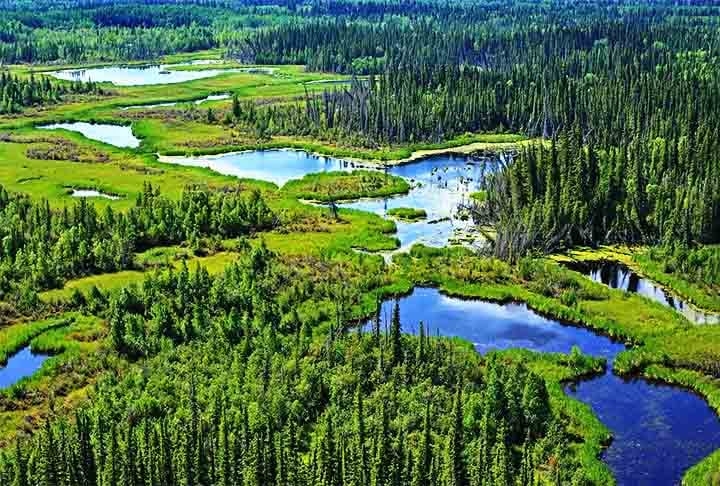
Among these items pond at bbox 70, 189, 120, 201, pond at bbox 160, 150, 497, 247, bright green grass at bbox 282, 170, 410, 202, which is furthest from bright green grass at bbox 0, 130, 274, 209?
bright green grass at bbox 282, 170, 410, 202

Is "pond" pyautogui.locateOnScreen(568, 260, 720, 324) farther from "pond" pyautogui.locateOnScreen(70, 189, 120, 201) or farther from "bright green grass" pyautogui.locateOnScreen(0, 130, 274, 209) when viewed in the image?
"pond" pyautogui.locateOnScreen(70, 189, 120, 201)

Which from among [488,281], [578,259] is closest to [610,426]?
[488,281]

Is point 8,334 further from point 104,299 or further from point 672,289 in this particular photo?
point 672,289

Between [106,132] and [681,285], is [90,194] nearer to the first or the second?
[106,132]

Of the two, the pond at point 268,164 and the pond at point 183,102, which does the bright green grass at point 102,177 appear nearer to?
the pond at point 268,164

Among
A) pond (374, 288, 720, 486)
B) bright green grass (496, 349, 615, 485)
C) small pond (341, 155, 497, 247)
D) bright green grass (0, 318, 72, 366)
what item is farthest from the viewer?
small pond (341, 155, 497, 247)

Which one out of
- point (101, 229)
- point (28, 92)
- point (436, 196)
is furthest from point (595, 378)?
point (28, 92)
